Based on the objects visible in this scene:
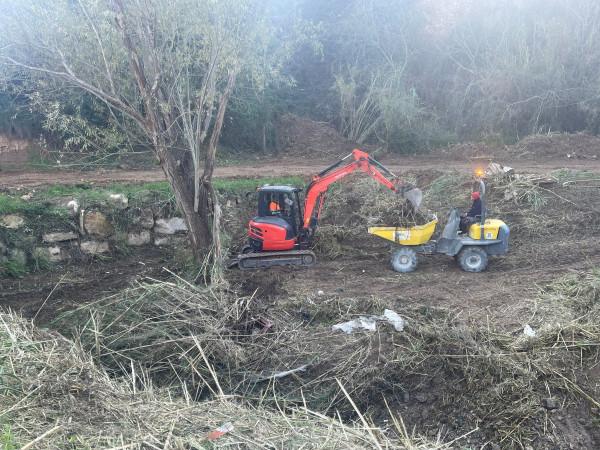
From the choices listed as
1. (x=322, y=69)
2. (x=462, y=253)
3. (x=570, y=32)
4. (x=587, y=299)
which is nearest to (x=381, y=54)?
(x=322, y=69)

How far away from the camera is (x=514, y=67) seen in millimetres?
17922

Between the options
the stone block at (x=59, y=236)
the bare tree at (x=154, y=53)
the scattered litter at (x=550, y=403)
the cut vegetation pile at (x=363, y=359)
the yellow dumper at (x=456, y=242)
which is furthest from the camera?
the stone block at (x=59, y=236)

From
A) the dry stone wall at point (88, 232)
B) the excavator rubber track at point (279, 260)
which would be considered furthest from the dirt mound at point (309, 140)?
the excavator rubber track at point (279, 260)

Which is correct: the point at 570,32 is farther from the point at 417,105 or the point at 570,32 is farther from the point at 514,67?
the point at 417,105

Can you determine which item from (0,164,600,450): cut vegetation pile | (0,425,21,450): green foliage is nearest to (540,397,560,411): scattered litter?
(0,164,600,450): cut vegetation pile

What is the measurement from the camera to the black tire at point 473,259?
338 inches

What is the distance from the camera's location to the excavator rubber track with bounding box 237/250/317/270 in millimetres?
9370

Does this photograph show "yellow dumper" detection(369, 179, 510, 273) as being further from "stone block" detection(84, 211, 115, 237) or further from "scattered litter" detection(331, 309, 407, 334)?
"stone block" detection(84, 211, 115, 237)

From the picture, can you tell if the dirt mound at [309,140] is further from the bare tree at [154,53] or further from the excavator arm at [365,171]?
the bare tree at [154,53]

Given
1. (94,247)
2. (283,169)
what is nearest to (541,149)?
(283,169)

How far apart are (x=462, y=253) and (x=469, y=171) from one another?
6.23m

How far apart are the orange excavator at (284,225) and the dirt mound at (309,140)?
8329 mm

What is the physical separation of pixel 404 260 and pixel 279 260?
98.9 inches

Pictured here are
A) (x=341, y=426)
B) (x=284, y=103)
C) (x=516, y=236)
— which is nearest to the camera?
(x=341, y=426)
